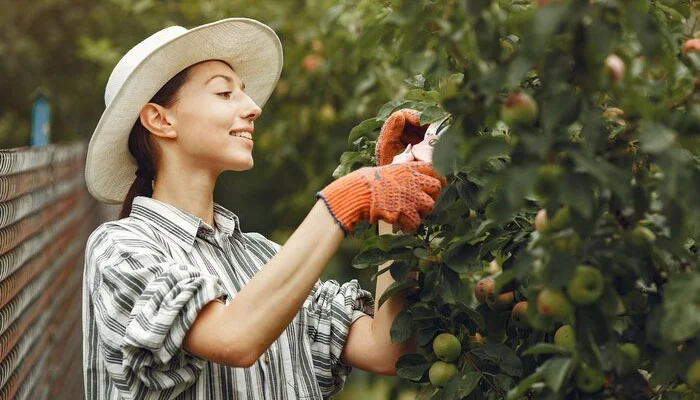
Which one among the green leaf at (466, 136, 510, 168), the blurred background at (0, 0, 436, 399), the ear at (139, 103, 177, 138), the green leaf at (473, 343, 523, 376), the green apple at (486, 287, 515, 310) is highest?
the green leaf at (466, 136, 510, 168)

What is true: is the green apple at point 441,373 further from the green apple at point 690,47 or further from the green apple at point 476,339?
the green apple at point 690,47

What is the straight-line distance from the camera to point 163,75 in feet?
7.69

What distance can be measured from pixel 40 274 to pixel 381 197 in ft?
7.55

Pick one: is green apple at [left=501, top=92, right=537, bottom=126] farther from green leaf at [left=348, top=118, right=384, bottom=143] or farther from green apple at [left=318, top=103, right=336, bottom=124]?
green apple at [left=318, top=103, right=336, bottom=124]

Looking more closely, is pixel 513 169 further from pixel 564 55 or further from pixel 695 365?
pixel 695 365

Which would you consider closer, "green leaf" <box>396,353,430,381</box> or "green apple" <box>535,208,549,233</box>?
"green apple" <box>535,208,549,233</box>

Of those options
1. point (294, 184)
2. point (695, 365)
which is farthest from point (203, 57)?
point (294, 184)

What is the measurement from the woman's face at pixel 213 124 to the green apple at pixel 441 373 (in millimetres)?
592

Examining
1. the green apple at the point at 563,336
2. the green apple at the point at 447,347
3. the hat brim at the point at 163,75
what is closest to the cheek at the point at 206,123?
the hat brim at the point at 163,75

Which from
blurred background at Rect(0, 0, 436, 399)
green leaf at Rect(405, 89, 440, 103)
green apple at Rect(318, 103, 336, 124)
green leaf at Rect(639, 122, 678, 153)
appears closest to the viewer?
green leaf at Rect(639, 122, 678, 153)

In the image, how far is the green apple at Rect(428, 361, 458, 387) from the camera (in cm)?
202

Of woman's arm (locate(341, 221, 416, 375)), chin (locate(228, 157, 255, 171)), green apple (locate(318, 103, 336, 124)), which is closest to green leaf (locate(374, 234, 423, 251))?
woman's arm (locate(341, 221, 416, 375))

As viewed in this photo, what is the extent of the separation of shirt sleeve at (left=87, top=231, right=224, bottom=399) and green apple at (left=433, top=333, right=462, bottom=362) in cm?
42

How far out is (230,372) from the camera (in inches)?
85.0
